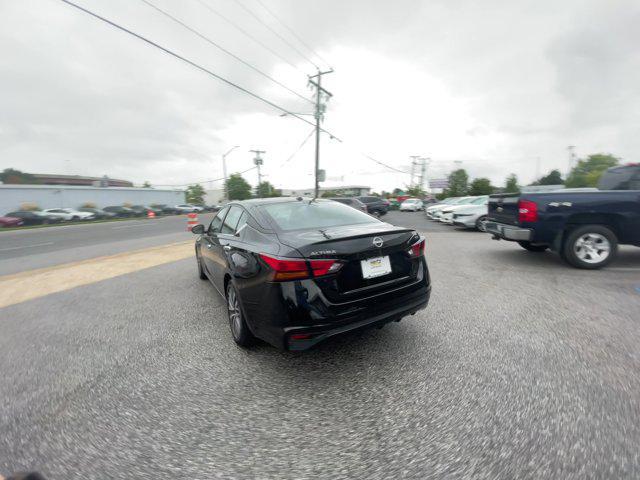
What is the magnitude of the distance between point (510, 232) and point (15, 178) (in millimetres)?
95536

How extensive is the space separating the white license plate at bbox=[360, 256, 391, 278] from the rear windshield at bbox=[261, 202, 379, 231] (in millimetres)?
659

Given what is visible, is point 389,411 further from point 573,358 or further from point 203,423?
point 573,358

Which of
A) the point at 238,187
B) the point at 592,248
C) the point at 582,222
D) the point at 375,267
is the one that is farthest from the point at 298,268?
the point at 238,187

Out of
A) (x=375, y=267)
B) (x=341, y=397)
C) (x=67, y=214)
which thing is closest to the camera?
(x=341, y=397)

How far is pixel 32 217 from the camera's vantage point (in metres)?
28.7

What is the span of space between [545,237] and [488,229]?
1.20 meters

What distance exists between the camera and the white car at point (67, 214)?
100 ft

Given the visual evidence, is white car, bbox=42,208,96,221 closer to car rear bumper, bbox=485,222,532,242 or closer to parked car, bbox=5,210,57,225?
parked car, bbox=5,210,57,225

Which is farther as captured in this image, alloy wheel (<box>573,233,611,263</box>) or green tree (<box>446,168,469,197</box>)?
green tree (<box>446,168,469,197</box>)

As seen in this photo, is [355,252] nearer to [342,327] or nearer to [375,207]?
[342,327]

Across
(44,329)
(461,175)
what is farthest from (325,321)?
(461,175)

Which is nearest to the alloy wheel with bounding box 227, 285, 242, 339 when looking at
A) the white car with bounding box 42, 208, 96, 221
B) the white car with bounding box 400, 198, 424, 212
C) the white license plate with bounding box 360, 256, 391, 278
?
the white license plate with bounding box 360, 256, 391, 278

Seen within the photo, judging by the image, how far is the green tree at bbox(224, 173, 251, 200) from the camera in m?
80.6

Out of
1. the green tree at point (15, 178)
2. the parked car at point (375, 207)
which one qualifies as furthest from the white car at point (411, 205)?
the green tree at point (15, 178)
